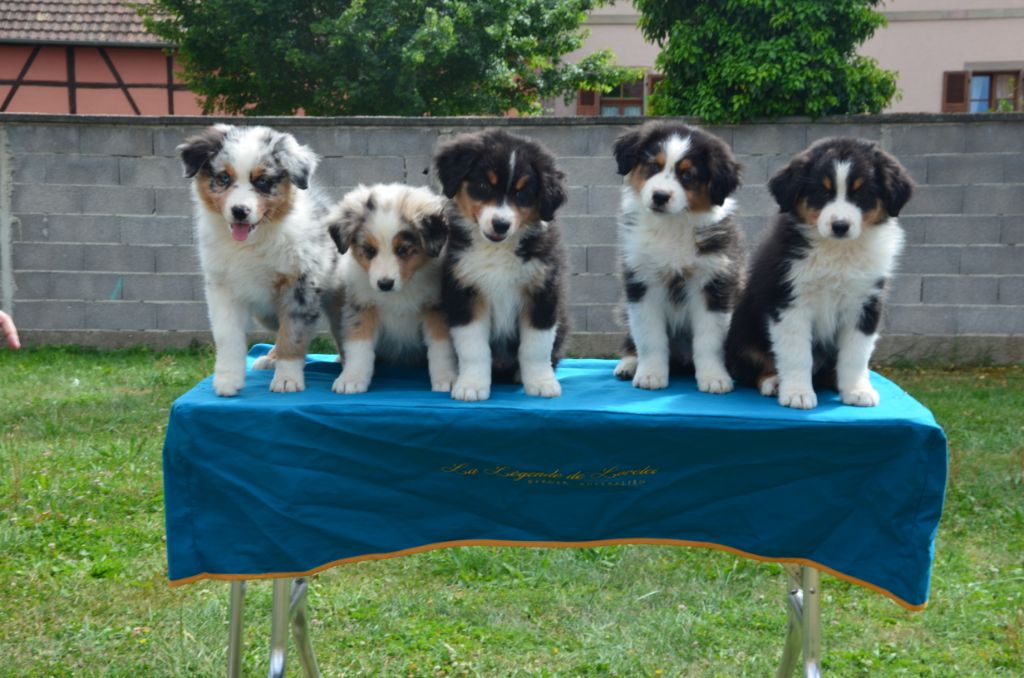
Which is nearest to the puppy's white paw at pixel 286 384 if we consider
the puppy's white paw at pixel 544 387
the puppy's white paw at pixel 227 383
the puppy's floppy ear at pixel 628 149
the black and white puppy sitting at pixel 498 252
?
the puppy's white paw at pixel 227 383

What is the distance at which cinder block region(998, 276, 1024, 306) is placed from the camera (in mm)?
9484

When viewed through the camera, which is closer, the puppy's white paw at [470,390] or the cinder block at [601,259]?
the puppy's white paw at [470,390]

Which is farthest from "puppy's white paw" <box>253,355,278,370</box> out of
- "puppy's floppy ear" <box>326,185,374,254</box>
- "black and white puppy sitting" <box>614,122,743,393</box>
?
"black and white puppy sitting" <box>614,122,743,393</box>

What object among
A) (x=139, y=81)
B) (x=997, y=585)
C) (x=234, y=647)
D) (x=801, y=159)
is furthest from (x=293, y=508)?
(x=139, y=81)

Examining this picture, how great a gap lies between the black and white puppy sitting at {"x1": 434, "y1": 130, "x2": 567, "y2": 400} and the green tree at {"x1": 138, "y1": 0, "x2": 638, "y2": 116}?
45.6 feet

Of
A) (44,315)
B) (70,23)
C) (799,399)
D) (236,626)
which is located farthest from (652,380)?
(70,23)

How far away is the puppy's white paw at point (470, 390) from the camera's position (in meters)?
3.24

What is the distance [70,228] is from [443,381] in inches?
309

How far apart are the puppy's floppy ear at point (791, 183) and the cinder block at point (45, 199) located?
8.49 meters

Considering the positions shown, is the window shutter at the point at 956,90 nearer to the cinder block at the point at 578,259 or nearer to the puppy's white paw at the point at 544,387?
the cinder block at the point at 578,259

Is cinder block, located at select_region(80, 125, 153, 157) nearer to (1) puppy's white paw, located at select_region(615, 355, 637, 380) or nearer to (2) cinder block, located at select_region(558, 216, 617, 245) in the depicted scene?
(2) cinder block, located at select_region(558, 216, 617, 245)

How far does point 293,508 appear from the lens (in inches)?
123

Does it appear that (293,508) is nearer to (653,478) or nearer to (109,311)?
(653,478)

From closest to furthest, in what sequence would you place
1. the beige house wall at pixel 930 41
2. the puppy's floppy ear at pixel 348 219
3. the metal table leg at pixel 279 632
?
the puppy's floppy ear at pixel 348 219
the metal table leg at pixel 279 632
the beige house wall at pixel 930 41
